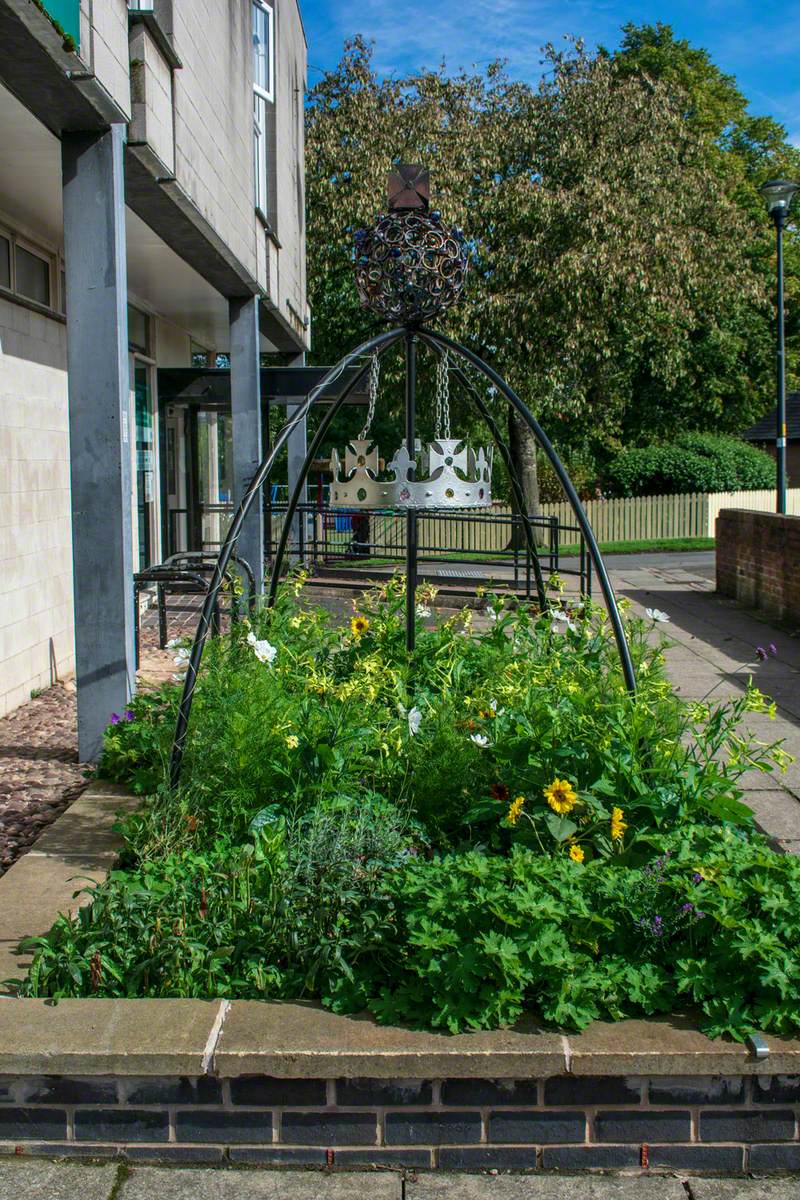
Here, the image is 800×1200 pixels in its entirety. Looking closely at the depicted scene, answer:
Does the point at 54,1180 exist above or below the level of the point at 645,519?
below

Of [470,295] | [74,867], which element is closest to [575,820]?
[74,867]

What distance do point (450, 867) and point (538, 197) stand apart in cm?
2285

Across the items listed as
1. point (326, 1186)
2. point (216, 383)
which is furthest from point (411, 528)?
point (216, 383)

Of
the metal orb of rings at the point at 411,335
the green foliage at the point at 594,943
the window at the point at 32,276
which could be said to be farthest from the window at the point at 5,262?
the green foliage at the point at 594,943

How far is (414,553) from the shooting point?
6.02m

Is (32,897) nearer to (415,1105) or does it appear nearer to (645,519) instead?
(415,1105)

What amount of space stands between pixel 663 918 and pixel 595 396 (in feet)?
86.2

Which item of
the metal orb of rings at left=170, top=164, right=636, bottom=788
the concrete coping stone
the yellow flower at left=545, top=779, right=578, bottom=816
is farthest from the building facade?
the concrete coping stone

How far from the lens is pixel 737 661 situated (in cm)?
1053

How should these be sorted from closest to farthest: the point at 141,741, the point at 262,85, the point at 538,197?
the point at 141,741 < the point at 262,85 < the point at 538,197

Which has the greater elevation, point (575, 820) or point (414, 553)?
point (414, 553)

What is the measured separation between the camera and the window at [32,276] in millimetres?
8945

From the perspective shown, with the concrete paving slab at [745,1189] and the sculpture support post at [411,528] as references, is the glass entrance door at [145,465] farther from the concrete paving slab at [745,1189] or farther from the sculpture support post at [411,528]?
the concrete paving slab at [745,1189]

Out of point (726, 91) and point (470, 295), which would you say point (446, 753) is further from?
point (726, 91)
